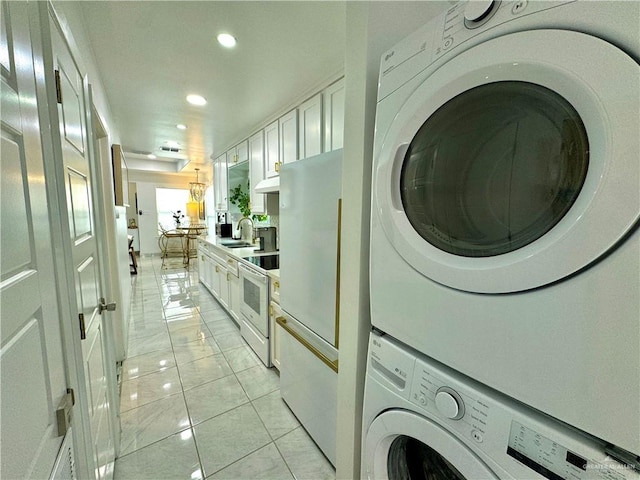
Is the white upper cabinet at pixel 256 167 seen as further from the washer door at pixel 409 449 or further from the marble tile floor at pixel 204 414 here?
the washer door at pixel 409 449

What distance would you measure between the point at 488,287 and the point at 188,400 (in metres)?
2.13

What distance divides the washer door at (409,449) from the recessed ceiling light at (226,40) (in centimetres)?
211

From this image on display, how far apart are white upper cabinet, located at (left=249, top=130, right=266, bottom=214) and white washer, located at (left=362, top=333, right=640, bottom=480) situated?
2.57 metres

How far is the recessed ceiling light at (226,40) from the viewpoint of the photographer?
5.31 feet

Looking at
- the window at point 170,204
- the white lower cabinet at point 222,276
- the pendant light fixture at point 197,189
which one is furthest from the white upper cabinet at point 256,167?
the window at point 170,204

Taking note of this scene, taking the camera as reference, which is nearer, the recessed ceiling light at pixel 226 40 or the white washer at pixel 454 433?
the white washer at pixel 454 433

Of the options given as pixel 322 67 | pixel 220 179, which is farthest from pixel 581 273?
pixel 220 179

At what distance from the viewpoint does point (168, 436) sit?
1566 mm

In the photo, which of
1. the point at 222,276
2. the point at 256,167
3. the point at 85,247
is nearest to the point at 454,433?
the point at 85,247

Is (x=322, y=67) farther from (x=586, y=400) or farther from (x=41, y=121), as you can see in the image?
Result: (x=586, y=400)

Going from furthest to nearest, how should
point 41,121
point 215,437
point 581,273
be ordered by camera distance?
point 215,437 → point 41,121 → point 581,273

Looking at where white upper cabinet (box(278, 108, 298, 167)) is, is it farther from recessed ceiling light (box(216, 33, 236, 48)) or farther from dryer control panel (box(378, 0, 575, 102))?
dryer control panel (box(378, 0, 575, 102))

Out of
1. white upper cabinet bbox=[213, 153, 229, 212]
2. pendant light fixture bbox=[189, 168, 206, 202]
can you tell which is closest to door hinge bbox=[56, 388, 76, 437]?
white upper cabinet bbox=[213, 153, 229, 212]

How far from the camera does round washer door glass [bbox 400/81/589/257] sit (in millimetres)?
471
